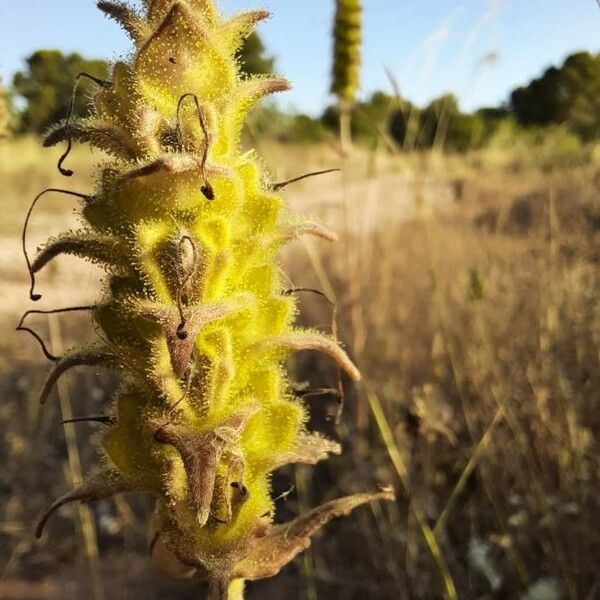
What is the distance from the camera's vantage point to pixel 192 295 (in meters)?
0.58

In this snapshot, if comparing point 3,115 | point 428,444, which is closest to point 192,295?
point 3,115

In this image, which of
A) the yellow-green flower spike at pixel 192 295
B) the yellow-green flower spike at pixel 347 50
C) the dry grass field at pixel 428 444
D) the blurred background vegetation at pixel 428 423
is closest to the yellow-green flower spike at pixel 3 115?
the blurred background vegetation at pixel 428 423

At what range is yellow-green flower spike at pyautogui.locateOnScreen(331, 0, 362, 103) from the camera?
2.52m

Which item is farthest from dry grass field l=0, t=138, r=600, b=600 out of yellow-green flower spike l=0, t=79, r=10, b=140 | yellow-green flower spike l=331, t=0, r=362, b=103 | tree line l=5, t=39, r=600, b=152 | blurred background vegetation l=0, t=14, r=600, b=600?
yellow-green flower spike l=0, t=79, r=10, b=140

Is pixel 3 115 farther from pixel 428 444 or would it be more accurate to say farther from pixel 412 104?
pixel 428 444

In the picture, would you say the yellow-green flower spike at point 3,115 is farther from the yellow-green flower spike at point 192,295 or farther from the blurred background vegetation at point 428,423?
the yellow-green flower spike at point 192,295

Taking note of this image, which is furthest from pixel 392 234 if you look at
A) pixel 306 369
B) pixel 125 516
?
pixel 125 516

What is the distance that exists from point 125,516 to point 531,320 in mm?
1796

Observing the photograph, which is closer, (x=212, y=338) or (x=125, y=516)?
(x=212, y=338)

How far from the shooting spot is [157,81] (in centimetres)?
59

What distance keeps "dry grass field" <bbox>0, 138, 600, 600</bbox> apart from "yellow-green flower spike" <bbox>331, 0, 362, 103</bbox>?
0.33 meters

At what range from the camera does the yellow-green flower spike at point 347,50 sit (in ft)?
8.28

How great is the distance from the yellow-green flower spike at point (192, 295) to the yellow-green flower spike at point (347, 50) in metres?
1.98

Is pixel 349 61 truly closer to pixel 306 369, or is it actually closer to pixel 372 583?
pixel 306 369
